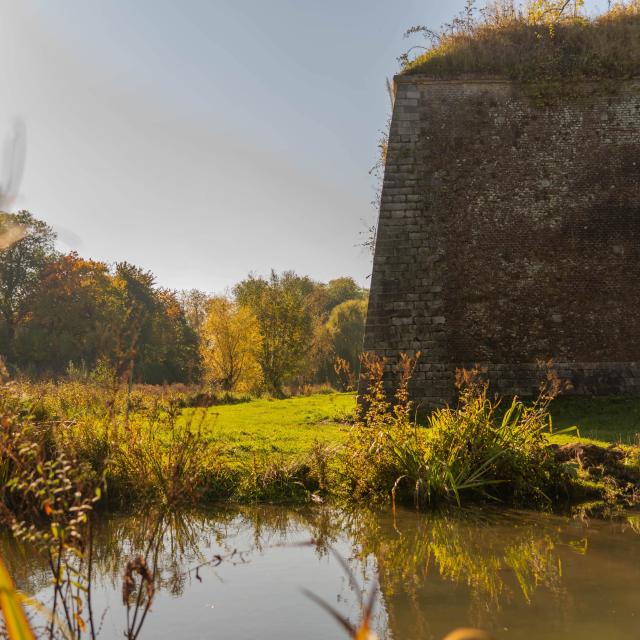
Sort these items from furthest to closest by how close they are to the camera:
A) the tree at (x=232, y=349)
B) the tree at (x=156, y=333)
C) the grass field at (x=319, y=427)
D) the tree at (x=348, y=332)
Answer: the tree at (x=348, y=332) < the tree at (x=156, y=333) < the tree at (x=232, y=349) < the grass field at (x=319, y=427)

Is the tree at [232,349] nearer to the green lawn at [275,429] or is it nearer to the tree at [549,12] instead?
the green lawn at [275,429]

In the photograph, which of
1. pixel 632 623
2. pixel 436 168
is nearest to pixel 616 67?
pixel 436 168

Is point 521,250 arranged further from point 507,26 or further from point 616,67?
point 507,26

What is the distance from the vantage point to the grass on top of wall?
1325 cm

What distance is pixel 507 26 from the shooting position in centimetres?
1438

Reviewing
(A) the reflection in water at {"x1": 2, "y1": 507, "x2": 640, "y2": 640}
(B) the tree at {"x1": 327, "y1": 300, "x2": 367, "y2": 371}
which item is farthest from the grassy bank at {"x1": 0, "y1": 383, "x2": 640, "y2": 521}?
(B) the tree at {"x1": 327, "y1": 300, "x2": 367, "y2": 371}

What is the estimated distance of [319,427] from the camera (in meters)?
12.0

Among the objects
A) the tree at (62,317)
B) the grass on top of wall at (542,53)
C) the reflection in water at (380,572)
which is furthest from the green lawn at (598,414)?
the tree at (62,317)

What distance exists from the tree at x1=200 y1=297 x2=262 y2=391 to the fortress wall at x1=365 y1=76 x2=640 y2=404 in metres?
17.2

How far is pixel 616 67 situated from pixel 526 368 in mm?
6725

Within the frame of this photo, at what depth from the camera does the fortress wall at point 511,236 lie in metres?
12.2

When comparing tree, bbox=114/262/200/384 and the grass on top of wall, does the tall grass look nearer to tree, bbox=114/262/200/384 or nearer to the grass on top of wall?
the grass on top of wall

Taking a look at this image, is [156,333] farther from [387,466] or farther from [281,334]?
[387,466]

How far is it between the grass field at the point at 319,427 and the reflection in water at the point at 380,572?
2.17 m
